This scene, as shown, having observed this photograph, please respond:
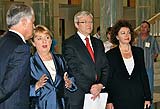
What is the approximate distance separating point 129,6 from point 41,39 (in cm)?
1521

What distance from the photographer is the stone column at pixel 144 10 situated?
37.9 feet

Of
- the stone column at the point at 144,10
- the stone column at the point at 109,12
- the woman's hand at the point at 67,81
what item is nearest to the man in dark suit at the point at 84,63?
the woman's hand at the point at 67,81

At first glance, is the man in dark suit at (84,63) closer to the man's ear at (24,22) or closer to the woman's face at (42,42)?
the woman's face at (42,42)

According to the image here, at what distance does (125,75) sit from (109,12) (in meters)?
3.54

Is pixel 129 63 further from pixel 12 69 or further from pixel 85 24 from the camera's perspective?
pixel 12 69

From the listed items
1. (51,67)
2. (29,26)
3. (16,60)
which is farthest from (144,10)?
(16,60)

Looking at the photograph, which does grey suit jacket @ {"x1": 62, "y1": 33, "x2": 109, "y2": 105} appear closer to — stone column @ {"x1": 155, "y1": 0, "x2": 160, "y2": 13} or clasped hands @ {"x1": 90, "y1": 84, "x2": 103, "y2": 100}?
clasped hands @ {"x1": 90, "y1": 84, "x2": 103, "y2": 100}

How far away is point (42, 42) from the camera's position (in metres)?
3.90

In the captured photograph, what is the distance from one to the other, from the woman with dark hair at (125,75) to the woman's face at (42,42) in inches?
36.9

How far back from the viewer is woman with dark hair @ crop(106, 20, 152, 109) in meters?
4.52

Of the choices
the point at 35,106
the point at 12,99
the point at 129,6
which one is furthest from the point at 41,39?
the point at 129,6

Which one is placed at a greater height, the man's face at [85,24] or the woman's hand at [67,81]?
the man's face at [85,24]

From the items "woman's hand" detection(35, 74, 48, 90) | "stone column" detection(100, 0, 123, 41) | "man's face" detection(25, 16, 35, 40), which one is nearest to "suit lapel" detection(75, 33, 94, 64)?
"woman's hand" detection(35, 74, 48, 90)

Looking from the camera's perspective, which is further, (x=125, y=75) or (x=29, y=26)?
(x=125, y=75)
